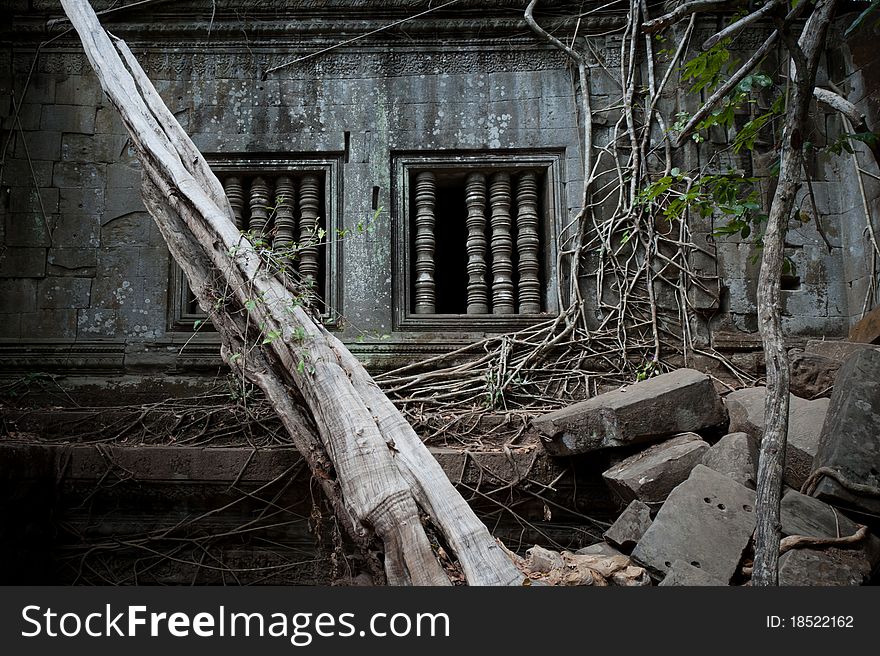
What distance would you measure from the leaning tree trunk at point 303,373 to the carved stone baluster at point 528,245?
209 centimetres

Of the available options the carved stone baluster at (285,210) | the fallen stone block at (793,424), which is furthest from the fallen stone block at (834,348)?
the carved stone baluster at (285,210)

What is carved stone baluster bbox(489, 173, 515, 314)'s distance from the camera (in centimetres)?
561

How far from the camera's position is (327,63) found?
19.4 ft

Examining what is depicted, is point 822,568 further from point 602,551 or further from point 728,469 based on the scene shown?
point 602,551

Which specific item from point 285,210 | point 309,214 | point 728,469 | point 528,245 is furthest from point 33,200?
point 728,469

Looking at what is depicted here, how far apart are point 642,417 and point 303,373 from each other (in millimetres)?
1755

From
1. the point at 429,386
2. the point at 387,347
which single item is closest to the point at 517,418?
the point at 429,386

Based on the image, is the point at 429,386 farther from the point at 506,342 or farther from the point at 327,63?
the point at 327,63

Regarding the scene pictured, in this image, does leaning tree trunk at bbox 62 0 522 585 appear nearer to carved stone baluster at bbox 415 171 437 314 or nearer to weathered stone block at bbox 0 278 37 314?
weathered stone block at bbox 0 278 37 314

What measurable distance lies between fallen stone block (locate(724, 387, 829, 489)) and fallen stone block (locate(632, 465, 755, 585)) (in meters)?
0.26

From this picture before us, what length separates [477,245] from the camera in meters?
5.67

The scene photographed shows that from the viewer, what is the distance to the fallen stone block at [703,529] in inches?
123

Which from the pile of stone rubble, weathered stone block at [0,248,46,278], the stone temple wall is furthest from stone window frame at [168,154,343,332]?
the pile of stone rubble

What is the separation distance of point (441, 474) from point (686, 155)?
348 cm
